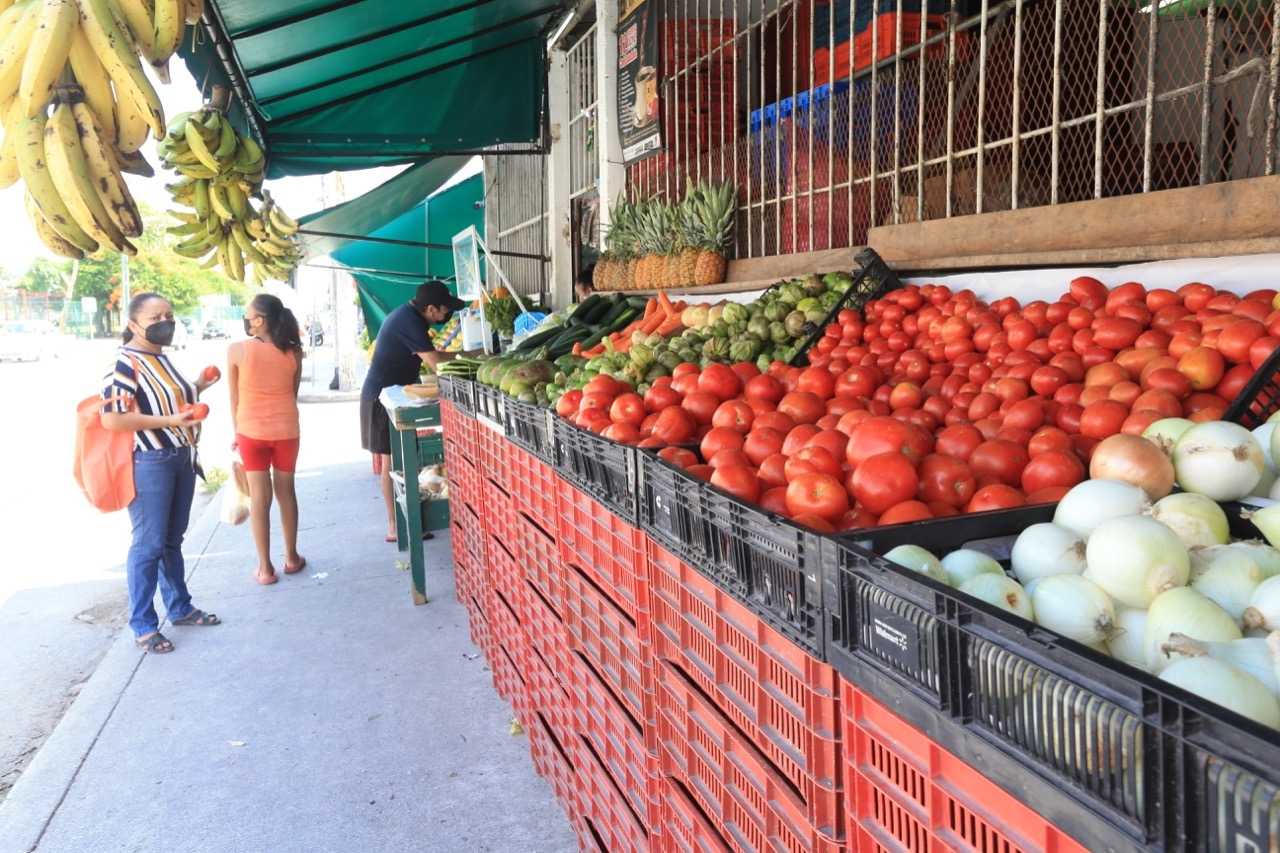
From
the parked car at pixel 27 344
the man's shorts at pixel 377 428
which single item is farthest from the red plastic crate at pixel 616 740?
the parked car at pixel 27 344

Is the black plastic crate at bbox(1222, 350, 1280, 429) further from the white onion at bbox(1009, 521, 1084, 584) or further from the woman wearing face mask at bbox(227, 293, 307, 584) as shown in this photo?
the woman wearing face mask at bbox(227, 293, 307, 584)

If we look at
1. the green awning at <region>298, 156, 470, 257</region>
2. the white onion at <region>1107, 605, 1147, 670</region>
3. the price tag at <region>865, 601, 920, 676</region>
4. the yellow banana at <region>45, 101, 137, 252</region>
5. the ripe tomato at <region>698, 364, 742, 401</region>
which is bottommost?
the white onion at <region>1107, 605, 1147, 670</region>

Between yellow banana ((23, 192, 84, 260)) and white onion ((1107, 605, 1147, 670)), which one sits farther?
yellow banana ((23, 192, 84, 260))

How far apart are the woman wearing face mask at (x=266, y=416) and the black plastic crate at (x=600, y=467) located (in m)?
4.26

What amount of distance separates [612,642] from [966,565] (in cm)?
119

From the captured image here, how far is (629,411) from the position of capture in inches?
122

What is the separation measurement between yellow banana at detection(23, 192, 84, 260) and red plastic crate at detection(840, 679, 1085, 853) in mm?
3520

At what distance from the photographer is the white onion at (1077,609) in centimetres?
125

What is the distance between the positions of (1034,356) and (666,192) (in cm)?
546

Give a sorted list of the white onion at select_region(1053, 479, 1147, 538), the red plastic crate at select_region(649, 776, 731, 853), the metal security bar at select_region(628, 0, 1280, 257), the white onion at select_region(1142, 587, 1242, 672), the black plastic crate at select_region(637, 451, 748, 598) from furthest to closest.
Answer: the metal security bar at select_region(628, 0, 1280, 257) → the red plastic crate at select_region(649, 776, 731, 853) → the black plastic crate at select_region(637, 451, 748, 598) → the white onion at select_region(1053, 479, 1147, 538) → the white onion at select_region(1142, 587, 1242, 672)

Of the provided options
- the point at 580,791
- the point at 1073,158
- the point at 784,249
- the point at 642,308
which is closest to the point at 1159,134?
the point at 1073,158

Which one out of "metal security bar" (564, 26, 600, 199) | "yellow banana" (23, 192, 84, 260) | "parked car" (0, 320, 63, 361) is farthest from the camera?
"parked car" (0, 320, 63, 361)

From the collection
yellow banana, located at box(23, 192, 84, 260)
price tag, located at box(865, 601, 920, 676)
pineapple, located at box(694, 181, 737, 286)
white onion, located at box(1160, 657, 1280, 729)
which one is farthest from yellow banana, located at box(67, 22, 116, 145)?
pineapple, located at box(694, 181, 737, 286)

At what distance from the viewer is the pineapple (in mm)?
6523
